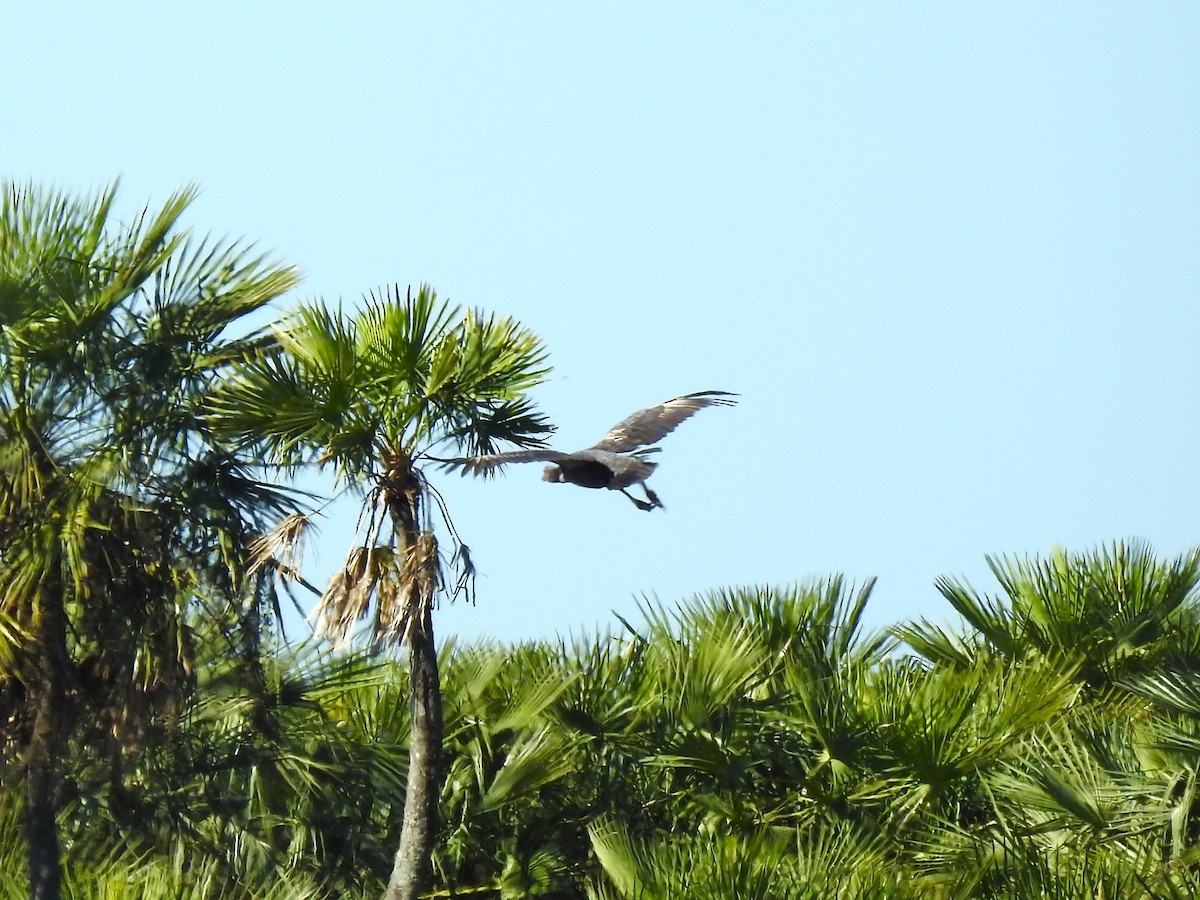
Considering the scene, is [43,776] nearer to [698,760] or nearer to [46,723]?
[46,723]

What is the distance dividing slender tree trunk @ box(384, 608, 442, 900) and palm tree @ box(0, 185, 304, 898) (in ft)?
3.85

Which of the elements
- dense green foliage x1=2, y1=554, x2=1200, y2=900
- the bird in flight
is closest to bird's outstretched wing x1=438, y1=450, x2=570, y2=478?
the bird in flight

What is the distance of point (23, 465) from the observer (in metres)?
10.8

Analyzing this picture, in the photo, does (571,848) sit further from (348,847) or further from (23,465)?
(23,465)

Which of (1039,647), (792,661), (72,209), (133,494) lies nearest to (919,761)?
(792,661)

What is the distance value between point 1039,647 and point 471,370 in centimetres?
500

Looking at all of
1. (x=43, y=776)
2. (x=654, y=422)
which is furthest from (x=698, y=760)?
(x=43, y=776)

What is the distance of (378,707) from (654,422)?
2839mm

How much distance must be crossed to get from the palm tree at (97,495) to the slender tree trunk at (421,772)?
3.85ft

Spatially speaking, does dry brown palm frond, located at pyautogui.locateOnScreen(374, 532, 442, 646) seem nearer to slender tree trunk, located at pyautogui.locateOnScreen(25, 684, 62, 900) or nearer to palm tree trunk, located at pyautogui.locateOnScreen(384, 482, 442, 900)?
palm tree trunk, located at pyautogui.locateOnScreen(384, 482, 442, 900)

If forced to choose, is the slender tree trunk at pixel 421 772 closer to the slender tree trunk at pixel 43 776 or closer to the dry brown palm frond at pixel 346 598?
the dry brown palm frond at pixel 346 598

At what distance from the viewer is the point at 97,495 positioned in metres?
10.8

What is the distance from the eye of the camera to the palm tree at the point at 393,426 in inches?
415

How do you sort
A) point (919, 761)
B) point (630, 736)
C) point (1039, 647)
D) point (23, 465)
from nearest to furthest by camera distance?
1. point (23, 465)
2. point (919, 761)
3. point (630, 736)
4. point (1039, 647)
